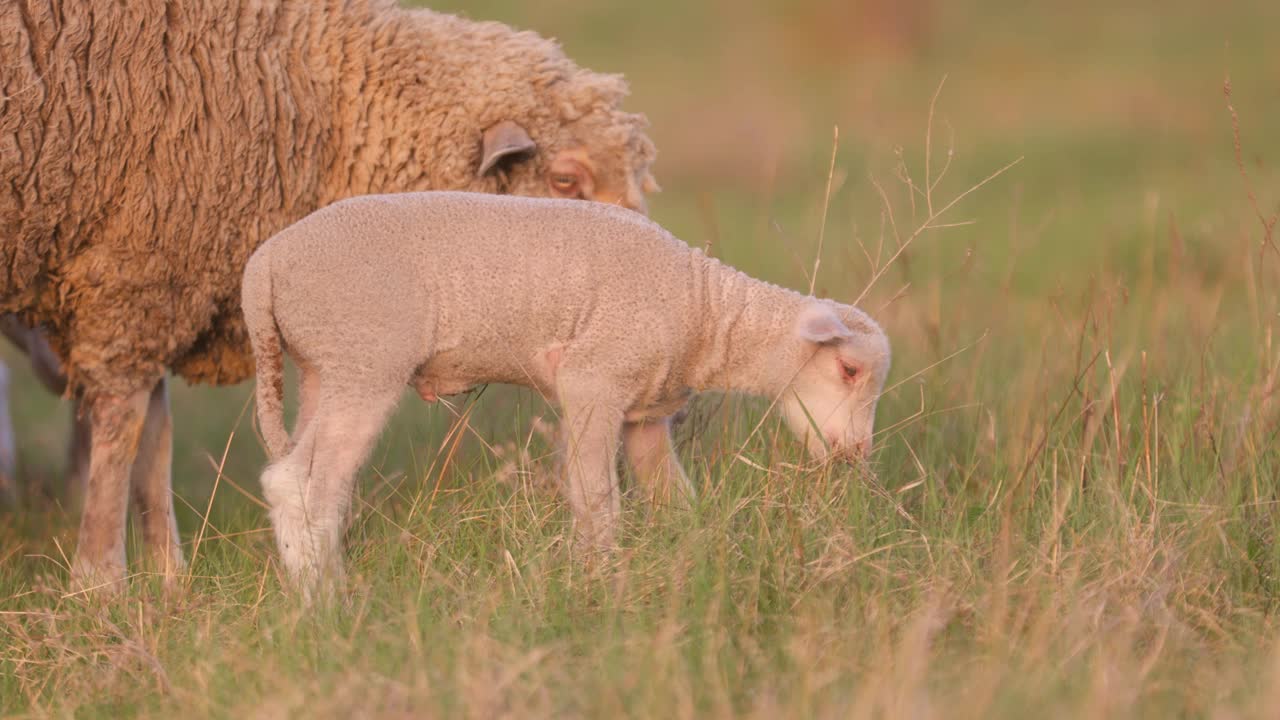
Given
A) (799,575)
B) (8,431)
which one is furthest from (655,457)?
(8,431)

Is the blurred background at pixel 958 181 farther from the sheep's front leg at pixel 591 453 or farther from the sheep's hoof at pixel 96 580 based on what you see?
the sheep's front leg at pixel 591 453

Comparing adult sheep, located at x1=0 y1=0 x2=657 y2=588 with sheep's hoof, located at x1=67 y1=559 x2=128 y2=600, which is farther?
adult sheep, located at x1=0 y1=0 x2=657 y2=588

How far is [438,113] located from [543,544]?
1.80 metres

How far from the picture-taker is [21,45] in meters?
4.35

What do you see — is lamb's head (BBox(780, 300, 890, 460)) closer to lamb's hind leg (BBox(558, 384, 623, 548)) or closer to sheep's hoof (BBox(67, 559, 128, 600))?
lamb's hind leg (BBox(558, 384, 623, 548))

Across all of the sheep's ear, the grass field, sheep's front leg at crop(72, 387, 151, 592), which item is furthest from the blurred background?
the sheep's ear

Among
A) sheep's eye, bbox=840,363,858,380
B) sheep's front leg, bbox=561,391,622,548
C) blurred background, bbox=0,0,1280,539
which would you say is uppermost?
sheep's eye, bbox=840,363,858,380

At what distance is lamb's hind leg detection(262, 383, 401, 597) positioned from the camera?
3.91 meters

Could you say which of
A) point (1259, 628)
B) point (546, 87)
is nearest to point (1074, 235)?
point (546, 87)

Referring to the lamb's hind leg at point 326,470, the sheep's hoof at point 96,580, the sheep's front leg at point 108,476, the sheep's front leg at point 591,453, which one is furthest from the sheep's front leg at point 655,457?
the sheep's front leg at point 108,476

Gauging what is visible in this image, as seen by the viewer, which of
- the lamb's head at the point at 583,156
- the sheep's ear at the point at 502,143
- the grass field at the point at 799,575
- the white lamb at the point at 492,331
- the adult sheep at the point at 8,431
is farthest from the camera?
the adult sheep at the point at 8,431

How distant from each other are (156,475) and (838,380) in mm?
2473

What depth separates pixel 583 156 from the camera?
5.09m

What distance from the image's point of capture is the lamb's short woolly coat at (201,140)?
4.43 m
